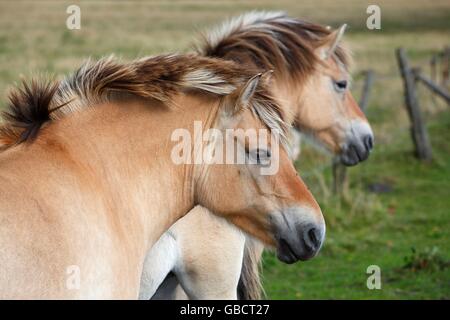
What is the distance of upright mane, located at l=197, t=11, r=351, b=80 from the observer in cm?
612

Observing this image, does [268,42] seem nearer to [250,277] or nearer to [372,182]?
[250,277]

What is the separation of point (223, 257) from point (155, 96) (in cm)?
164

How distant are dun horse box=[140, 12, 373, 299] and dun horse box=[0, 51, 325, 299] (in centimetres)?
53

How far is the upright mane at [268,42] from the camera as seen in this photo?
20.1 feet

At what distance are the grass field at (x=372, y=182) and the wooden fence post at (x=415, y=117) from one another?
233mm

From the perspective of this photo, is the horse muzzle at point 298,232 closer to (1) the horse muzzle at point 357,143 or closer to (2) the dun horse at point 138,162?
(2) the dun horse at point 138,162

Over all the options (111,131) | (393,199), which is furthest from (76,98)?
(393,199)

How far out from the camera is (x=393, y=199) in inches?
473

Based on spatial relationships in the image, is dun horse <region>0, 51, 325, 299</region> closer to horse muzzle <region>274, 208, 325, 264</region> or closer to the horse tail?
horse muzzle <region>274, 208, 325, 264</region>

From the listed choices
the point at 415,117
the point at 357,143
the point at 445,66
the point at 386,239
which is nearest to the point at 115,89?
the point at 357,143

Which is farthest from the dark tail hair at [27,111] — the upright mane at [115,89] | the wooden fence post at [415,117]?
the wooden fence post at [415,117]

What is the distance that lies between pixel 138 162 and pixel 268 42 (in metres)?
2.54

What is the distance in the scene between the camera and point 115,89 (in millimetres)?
4062
